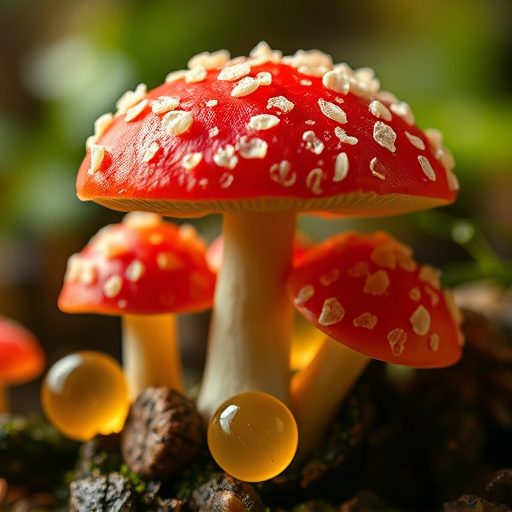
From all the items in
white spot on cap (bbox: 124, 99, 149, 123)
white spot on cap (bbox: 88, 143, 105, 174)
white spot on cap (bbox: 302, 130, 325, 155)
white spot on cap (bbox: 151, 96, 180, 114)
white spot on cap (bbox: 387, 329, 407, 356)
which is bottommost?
white spot on cap (bbox: 387, 329, 407, 356)

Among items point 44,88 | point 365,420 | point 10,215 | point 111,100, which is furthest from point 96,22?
point 365,420

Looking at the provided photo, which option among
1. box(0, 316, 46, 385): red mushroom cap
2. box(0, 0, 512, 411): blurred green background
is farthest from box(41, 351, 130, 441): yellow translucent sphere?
box(0, 0, 512, 411): blurred green background

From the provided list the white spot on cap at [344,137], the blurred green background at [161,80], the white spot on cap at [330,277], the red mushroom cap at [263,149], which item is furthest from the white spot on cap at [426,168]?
the blurred green background at [161,80]

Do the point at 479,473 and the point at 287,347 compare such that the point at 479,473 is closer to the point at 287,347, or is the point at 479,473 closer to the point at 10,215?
the point at 287,347

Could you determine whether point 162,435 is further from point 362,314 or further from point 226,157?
point 226,157

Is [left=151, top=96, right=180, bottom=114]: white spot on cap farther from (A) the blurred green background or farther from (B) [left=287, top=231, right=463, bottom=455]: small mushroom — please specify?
(A) the blurred green background

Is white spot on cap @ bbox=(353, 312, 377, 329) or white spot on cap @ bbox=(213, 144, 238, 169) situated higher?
white spot on cap @ bbox=(213, 144, 238, 169)
